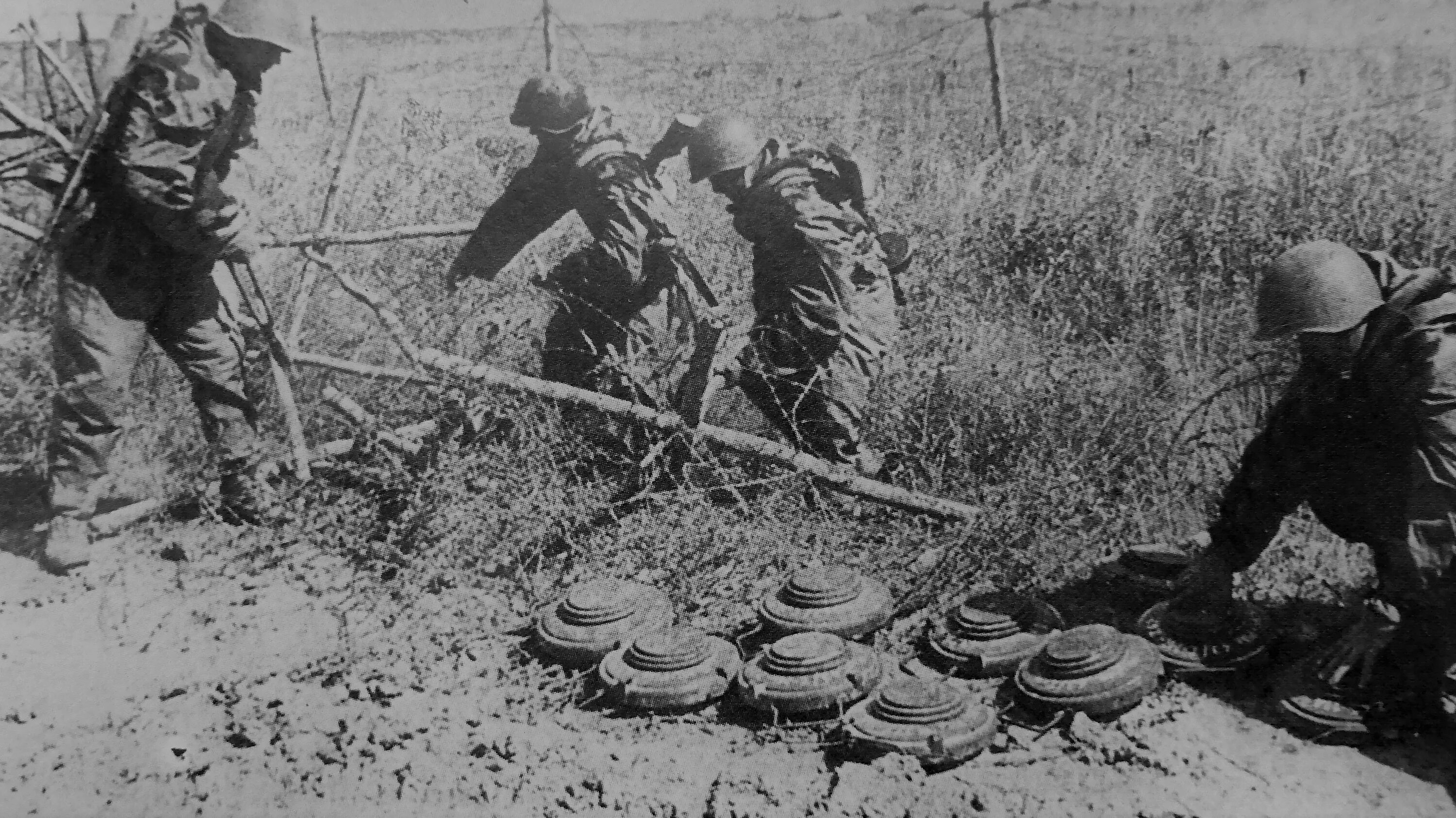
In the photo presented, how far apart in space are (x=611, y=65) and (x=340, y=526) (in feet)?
10.2

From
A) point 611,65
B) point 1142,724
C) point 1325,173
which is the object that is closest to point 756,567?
point 1142,724

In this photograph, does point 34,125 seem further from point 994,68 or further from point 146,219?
point 994,68

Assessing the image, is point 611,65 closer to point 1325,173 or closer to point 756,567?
point 756,567

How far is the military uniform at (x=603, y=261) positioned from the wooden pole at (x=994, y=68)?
2121 millimetres

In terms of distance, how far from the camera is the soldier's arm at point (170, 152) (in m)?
3.44

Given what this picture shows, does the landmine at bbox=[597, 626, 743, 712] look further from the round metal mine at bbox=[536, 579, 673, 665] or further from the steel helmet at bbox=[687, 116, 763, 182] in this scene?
the steel helmet at bbox=[687, 116, 763, 182]

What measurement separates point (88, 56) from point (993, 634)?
4.16 metres

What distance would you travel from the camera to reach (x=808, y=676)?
299 centimetres

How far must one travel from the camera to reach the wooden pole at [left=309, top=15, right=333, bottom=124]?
4.02m

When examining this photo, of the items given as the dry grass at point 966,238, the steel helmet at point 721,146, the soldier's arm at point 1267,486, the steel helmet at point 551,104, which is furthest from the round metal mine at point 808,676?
the steel helmet at point 551,104

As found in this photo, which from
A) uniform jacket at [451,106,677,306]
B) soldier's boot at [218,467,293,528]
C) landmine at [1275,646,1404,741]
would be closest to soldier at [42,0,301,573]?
soldier's boot at [218,467,293,528]

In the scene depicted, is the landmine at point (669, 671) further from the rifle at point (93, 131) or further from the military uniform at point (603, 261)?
the rifle at point (93, 131)

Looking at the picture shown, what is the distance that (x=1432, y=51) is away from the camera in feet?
14.0

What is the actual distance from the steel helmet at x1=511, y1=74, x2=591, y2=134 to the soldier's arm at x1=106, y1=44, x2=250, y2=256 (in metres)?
1.53
